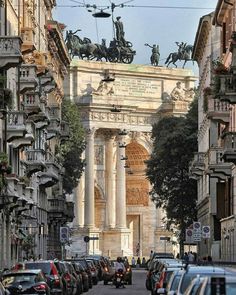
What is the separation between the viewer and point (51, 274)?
46.1 metres

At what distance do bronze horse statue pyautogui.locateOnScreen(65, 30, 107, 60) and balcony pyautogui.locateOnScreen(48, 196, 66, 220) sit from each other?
5018cm

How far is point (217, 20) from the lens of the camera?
Answer: 8150cm

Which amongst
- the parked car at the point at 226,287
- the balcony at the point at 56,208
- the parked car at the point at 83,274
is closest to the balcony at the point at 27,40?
the parked car at the point at 83,274

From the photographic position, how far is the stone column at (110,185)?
155500mm

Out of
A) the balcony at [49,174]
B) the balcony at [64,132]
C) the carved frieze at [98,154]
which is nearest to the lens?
the balcony at [49,174]

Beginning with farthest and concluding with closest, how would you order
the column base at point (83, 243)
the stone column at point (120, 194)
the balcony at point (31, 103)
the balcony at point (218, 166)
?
the stone column at point (120, 194)
the column base at point (83, 243)
the balcony at point (218, 166)
the balcony at point (31, 103)

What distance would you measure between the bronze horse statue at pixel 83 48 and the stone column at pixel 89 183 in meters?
8.15

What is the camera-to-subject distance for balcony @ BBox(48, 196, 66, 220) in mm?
99250

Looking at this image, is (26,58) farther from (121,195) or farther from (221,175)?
(121,195)

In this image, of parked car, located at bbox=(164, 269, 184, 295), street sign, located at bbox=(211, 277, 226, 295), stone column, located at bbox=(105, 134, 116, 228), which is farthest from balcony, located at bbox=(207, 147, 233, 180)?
stone column, located at bbox=(105, 134, 116, 228)

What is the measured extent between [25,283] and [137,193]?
123572mm

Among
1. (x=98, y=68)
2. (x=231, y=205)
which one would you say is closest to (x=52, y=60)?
(x=231, y=205)

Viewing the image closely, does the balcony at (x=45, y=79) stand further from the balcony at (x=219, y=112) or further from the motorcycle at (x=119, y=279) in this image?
the motorcycle at (x=119, y=279)

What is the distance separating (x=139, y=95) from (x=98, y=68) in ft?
17.8
